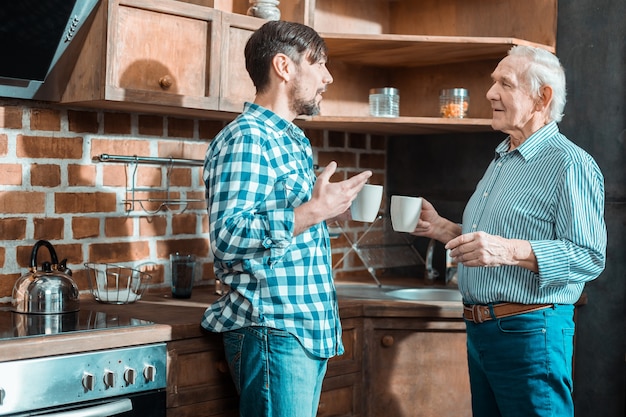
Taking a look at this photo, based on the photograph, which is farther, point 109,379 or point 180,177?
point 180,177

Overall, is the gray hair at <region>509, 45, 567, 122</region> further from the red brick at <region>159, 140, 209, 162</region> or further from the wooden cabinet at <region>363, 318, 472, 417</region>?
the red brick at <region>159, 140, 209, 162</region>

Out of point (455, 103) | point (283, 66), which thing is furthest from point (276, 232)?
point (455, 103)

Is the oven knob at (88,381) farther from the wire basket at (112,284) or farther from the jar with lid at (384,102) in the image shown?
the jar with lid at (384,102)

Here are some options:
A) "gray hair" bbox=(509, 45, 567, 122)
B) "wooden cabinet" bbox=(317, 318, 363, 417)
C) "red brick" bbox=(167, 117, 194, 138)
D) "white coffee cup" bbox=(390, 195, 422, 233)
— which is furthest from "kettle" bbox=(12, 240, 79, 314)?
"gray hair" bbox=(509, 45, 567, 122)

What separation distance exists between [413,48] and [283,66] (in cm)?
106

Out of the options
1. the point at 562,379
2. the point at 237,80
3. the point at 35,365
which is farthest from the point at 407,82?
the point at 35,365

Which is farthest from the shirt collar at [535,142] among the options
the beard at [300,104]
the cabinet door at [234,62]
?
the cabinet door at [234,62]

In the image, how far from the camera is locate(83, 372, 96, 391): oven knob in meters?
2.11

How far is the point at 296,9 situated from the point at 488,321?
1.32 metres

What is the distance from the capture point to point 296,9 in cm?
299

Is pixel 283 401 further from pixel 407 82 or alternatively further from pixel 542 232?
pixel 407 82

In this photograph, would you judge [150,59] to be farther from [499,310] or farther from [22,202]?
[499,310]

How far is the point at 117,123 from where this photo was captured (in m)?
2.85

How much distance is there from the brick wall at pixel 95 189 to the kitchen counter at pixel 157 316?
16 cm
